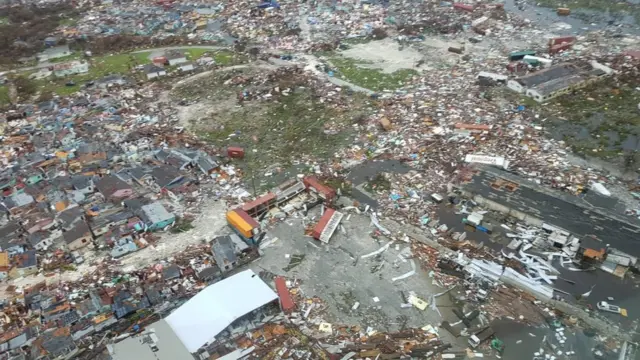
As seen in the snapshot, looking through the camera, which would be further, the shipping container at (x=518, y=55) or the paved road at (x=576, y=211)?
the shipping container at (x=518, y=55)

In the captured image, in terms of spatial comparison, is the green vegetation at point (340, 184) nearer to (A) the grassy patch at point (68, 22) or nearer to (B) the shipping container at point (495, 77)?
(B) the shipping container at point (495, 77)

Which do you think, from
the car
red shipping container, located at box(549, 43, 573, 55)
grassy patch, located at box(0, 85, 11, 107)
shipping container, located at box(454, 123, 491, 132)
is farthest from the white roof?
red shipping container, located at box(549, 43, 573, 55)

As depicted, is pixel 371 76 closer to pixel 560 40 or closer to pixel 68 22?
pixel 560 40

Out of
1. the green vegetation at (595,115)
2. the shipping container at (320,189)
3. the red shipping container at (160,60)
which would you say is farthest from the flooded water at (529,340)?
the red shipping container at (160,60)

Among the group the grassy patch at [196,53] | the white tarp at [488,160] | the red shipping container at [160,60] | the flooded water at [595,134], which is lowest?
the grassy patch at [196,53]

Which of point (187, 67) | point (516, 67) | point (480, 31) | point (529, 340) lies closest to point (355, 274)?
point (529, 340)

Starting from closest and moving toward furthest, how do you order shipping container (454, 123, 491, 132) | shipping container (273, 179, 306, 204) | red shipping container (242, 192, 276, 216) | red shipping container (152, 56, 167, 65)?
1. red shipping container (242, 192, 276, 216)
2. shipping container (273, 179, 306, 204)
3. shipping container (454, 123, 491, 132)
4. red shipping container (152, 56, 167, 65)

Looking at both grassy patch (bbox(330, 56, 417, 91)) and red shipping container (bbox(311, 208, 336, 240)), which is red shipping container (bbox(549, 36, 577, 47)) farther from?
red shipping container (bbox(311, 208, 336, 240))
